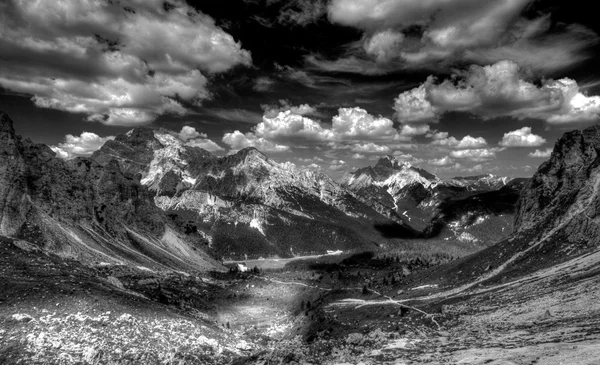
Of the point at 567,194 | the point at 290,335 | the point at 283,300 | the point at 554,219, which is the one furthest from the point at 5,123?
the point at 567,194

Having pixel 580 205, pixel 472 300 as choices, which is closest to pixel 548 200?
pixel 580 205

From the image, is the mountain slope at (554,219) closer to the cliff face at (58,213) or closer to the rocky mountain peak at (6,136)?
the cliff face at (58,213)

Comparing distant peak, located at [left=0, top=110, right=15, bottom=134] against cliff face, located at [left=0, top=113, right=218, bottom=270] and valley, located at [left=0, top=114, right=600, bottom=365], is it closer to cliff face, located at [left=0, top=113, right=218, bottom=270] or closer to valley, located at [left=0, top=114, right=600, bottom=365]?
cliff face, located at [left=0, top=113, right=218, bottom=270]

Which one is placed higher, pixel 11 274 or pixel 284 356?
pixel 11 274

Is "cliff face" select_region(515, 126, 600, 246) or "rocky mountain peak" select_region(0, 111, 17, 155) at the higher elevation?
"rocky mountain peak" select_region(0, 111, 17, 155)

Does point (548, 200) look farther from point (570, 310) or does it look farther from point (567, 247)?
point (570, 310)

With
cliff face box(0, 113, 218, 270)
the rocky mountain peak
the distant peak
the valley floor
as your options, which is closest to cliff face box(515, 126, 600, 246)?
the valley floor

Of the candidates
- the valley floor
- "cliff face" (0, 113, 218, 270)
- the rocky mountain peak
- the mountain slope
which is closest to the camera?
the valley floor

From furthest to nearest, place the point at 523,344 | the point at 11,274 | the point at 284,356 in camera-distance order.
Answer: the point at 11,274, the point at 523,344, the point at 284,356
